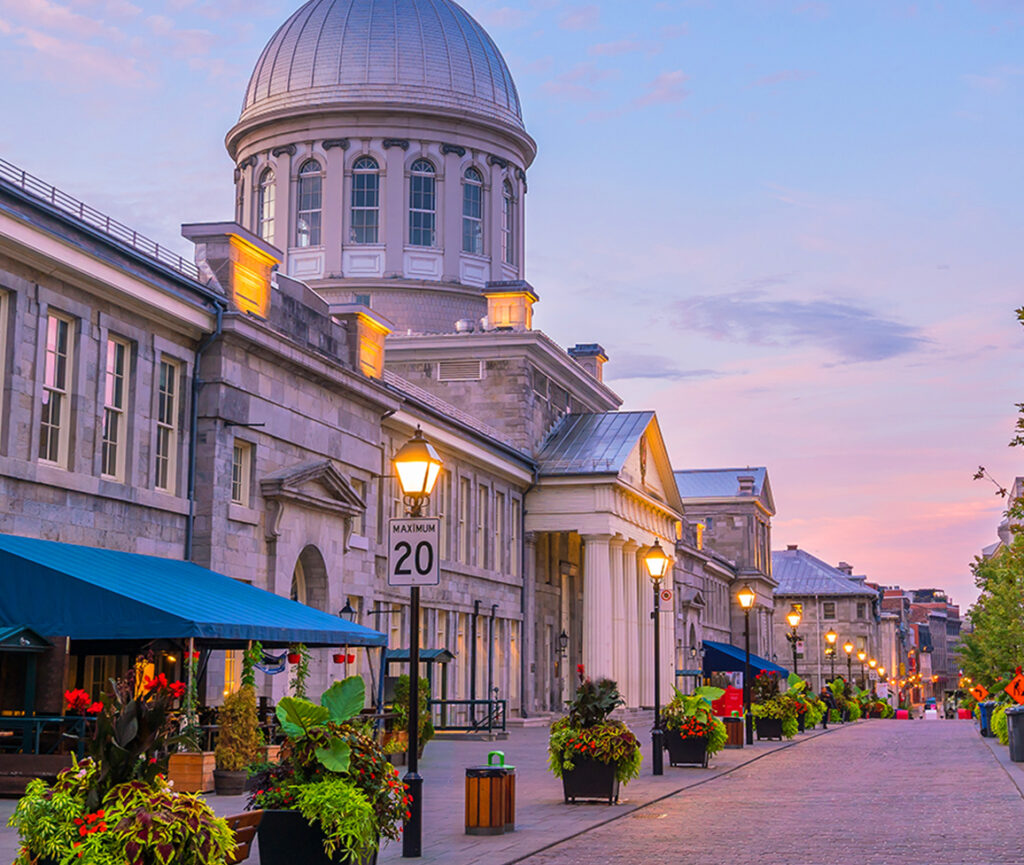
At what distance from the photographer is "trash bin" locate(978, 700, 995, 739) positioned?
46.4 metres

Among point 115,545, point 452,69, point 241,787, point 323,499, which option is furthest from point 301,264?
point 241,787

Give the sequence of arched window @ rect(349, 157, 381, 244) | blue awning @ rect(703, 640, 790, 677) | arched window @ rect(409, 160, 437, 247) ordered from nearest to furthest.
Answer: arched window @ rect(349, 157, 381, 244) → arched window @ rect(409, 160, 437, 247) → blue awning @ rect(703, 640, 790, 677)

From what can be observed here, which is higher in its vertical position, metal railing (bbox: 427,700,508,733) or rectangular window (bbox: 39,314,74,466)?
rectangular window (bbox: 39,314,74,466)

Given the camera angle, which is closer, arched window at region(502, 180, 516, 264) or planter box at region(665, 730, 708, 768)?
planter box at region(665, 730, 708, 768)

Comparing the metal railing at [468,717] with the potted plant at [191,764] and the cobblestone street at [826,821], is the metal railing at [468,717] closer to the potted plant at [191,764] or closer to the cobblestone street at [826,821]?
the cobblestone street at [826,821]

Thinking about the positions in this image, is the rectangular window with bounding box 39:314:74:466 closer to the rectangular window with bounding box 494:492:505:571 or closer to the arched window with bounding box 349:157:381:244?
the rectangular window with bounding box 494:492:505:571

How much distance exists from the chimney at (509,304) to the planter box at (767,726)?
18357 mm

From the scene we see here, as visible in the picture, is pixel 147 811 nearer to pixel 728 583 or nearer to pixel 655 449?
pixel 655 449

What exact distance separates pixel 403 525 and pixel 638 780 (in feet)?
36.9

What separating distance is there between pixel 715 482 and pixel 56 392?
81.5 m

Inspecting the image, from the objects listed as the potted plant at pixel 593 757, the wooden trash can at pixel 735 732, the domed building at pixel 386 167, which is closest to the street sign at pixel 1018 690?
the wooden trash can at pixel 735 732

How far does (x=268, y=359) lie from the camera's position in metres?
28.5

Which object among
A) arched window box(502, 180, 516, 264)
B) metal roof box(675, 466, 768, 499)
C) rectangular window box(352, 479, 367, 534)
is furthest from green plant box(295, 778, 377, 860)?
metal roof box(675, 466, 768, 499)

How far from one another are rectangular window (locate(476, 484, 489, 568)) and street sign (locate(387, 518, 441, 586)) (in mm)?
31031
